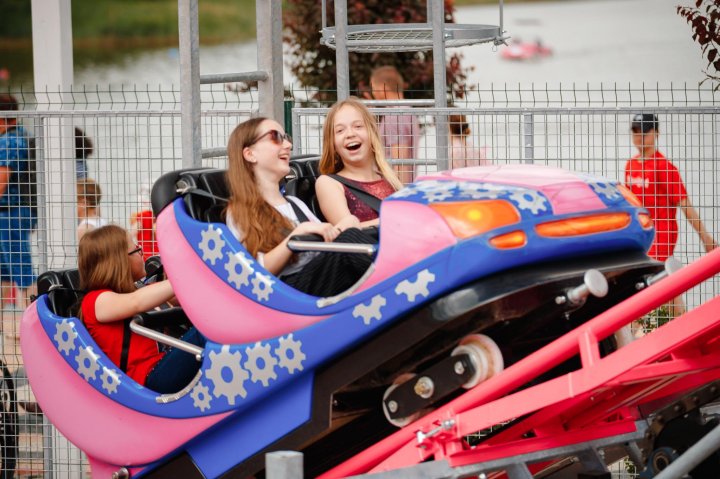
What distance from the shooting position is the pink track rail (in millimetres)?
3229

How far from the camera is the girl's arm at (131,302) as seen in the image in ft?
13.5

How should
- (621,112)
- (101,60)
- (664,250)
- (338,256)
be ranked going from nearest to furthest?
(338,256) < (621,112) < (664,250) < (101,60)

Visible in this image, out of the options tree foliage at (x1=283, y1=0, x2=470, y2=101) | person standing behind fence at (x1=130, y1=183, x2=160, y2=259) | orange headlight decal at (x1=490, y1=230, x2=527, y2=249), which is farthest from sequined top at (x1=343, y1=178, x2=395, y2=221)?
tree foliage at (x1=283, y1=0, x2=470, y2=101)

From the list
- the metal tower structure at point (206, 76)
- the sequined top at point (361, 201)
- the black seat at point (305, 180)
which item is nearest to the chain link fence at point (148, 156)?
the metal tower structure at point (206, 76)

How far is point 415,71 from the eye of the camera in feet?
32.7

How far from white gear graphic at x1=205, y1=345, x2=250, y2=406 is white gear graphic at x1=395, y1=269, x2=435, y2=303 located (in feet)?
2.04

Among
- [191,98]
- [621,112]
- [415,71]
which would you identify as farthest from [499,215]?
[415,71]

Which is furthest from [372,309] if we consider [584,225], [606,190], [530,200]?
[606,190]

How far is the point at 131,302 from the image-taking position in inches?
162

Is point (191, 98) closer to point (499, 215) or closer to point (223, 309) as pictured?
point (223, 309)

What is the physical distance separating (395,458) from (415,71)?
22.1ft

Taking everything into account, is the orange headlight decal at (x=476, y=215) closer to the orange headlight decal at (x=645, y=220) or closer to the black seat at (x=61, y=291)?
the orange headlight decal at (x=645, y=220)

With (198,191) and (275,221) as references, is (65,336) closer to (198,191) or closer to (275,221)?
(198,191)

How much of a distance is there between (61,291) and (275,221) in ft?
2.95
